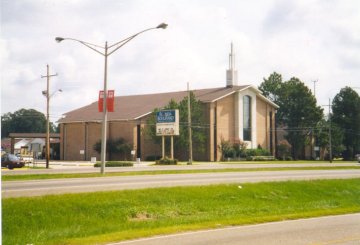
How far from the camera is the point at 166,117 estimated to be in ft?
192

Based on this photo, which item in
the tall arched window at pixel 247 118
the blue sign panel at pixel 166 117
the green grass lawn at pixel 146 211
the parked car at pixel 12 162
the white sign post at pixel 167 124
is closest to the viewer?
the green grass lawn at pixel 146 211

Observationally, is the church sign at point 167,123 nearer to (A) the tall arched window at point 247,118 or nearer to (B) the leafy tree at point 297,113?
(A) the tall arched window at point 247,118

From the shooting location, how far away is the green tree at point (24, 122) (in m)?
171

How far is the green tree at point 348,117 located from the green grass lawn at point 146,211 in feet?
236

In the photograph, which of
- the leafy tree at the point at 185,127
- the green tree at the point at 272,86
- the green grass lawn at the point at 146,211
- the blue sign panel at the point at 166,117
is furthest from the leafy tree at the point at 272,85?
the green grass lawn at the point at 146,211

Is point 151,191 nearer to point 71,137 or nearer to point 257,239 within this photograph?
point 257,239

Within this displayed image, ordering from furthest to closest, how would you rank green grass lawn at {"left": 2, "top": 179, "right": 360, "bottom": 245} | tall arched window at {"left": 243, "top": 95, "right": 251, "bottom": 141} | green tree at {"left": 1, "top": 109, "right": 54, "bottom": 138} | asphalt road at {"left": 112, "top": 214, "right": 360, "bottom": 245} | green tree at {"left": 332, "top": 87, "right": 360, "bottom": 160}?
green tree at {"left": 1, "top": 109, "right": 54, "bottom": 138} → green tree at {"left": 332, "top": 87, "right": 360, "bottom": 160} → tall arched window at {"left": 243, "top": 95, "right": 251, "bottom": 141} → green grass lawn at {"left": 2, "top": 179, "right": 360, "bottom": 245} → asphalt road at {"left": 112, "top": 214, "right": 360, "bottom": 245}

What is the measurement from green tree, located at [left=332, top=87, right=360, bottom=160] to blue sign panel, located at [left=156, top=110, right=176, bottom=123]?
4478 cm

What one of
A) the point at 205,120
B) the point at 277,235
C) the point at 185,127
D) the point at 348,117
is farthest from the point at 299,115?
the point at 277,235

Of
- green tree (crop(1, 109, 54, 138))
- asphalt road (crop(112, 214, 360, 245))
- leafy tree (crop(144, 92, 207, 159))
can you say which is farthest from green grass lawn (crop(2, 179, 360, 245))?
green tree (crop(1, 109, 54, 138))

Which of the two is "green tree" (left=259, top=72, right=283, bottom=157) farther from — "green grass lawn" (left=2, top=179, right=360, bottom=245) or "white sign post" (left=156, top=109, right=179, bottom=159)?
"green grass lawn" (left=2, top=179, right=360, bottom=245)

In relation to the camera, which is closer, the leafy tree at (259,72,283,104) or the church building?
the church building

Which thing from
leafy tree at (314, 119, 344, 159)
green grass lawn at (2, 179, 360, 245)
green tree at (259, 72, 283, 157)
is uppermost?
green tree at (259, 72, 283, 157)

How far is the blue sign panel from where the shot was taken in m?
57.8
